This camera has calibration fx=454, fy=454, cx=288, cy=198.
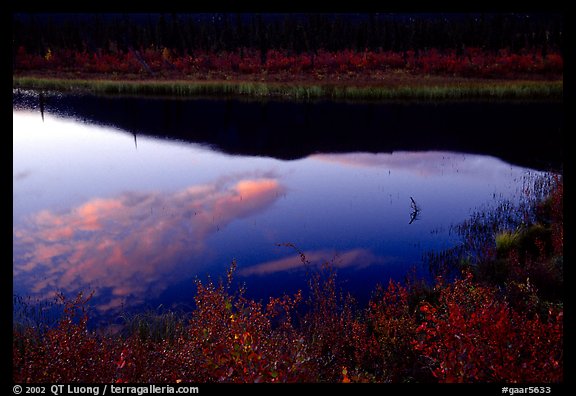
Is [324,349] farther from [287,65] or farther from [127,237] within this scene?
[287,65]

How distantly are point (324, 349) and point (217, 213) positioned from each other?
380 inches

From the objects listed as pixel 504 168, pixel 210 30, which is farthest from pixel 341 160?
pixel 210 30

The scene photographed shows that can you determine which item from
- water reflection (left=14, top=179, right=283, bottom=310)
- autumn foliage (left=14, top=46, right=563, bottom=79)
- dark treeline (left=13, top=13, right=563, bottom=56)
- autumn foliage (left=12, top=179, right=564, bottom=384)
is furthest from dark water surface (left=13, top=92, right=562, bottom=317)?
dark treeline (left=13, top=13, right=563, bottom=56)

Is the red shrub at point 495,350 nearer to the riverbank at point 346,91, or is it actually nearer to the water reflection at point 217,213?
the water reflection at point 217,213

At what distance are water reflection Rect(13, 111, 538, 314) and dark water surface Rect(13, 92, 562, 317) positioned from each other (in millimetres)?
67

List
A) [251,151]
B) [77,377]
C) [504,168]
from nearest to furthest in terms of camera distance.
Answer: [77,377] < [504,168] < [251,151]

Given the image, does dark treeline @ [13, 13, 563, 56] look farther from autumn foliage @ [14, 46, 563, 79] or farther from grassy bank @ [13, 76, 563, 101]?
grassy bank @ [13, 76, 563, 101]

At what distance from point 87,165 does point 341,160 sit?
14.1 m

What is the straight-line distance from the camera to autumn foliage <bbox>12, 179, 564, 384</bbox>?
18.2ft

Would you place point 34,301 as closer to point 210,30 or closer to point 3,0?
point 3,0

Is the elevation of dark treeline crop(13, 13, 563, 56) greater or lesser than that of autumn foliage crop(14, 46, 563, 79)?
greater

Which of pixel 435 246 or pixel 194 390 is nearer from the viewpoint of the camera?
pixel 194 390

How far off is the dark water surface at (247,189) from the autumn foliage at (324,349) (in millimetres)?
2823

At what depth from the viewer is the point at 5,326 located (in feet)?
14.0
